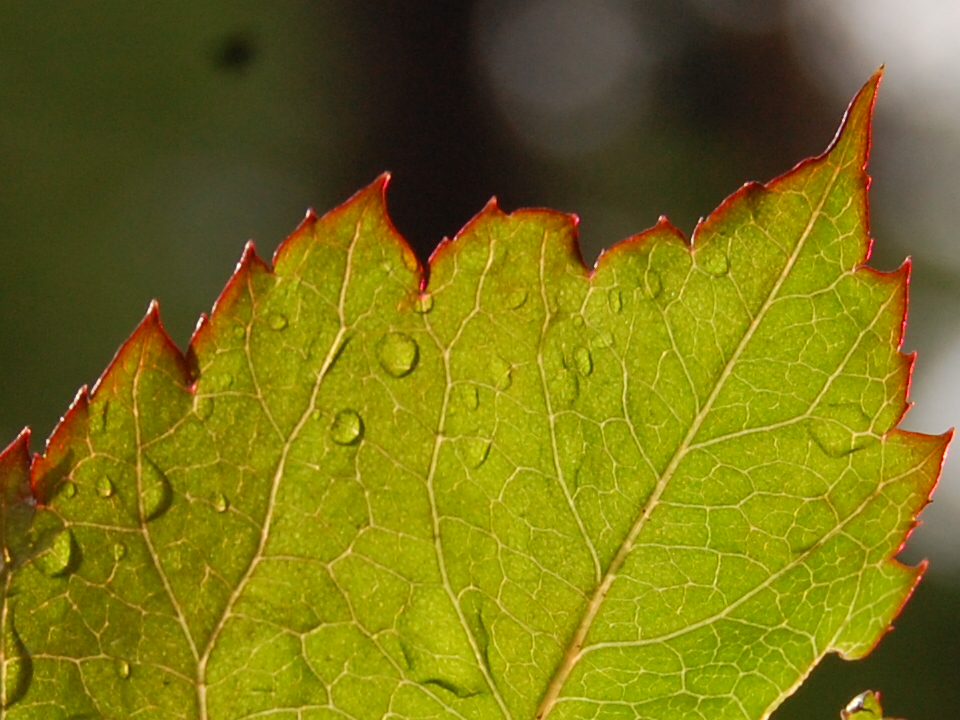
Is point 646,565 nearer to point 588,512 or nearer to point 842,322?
point 588,512

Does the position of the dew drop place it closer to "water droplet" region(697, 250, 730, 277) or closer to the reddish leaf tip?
"water droplet" region(697, 250, 730, 277)

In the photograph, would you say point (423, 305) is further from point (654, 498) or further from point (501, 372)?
point (654, 498)

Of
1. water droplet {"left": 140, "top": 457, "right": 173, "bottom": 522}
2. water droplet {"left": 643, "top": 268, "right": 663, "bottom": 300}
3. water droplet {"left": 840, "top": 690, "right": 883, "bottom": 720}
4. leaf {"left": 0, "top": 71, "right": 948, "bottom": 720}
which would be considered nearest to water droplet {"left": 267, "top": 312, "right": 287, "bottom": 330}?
leaf {"left": 0, "top": 71, "right": 948, "bottom": 720}

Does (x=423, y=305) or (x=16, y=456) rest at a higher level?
(x=423, y=305)

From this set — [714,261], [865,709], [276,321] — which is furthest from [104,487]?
[865,709]

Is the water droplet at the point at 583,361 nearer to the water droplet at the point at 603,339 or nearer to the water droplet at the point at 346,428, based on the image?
the water droplet at the point at 603,339

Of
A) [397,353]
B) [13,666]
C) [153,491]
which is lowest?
[13,666]
